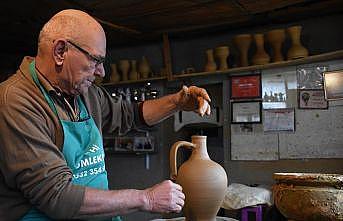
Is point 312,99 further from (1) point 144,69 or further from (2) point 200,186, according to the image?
(2) point 200,186

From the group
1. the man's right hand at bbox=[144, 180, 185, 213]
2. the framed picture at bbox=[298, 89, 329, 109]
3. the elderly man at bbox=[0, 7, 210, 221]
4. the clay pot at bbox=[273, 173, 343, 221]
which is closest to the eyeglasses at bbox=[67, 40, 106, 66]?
the elderly man at bbox=[0, 7, 210, 221]

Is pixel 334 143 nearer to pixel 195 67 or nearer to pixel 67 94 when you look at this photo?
pixel 195 67

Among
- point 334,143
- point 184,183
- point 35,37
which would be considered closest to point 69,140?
point 184,183

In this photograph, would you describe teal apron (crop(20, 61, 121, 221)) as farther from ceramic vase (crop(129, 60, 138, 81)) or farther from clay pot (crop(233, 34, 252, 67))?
ceramic vase (crop(129, 60, 138, 81))

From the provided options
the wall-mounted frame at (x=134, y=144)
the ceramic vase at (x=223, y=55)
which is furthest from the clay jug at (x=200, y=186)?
the wall-mounted frame at (x=134, y=144)

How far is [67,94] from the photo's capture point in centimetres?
141

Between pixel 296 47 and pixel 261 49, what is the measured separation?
30 centimetres

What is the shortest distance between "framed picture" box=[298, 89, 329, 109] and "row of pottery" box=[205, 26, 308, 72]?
299mm

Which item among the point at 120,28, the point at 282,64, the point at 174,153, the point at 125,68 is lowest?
the point at 174,153

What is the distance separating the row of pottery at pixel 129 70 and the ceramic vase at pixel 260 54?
1.19 metres

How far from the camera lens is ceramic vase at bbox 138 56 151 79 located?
13.3ft

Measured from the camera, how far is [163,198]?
1.29 meters

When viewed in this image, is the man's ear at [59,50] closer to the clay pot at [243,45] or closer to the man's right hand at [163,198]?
the man's right hand at [163,198]

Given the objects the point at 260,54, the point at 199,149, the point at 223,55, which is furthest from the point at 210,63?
the point at 199,149
